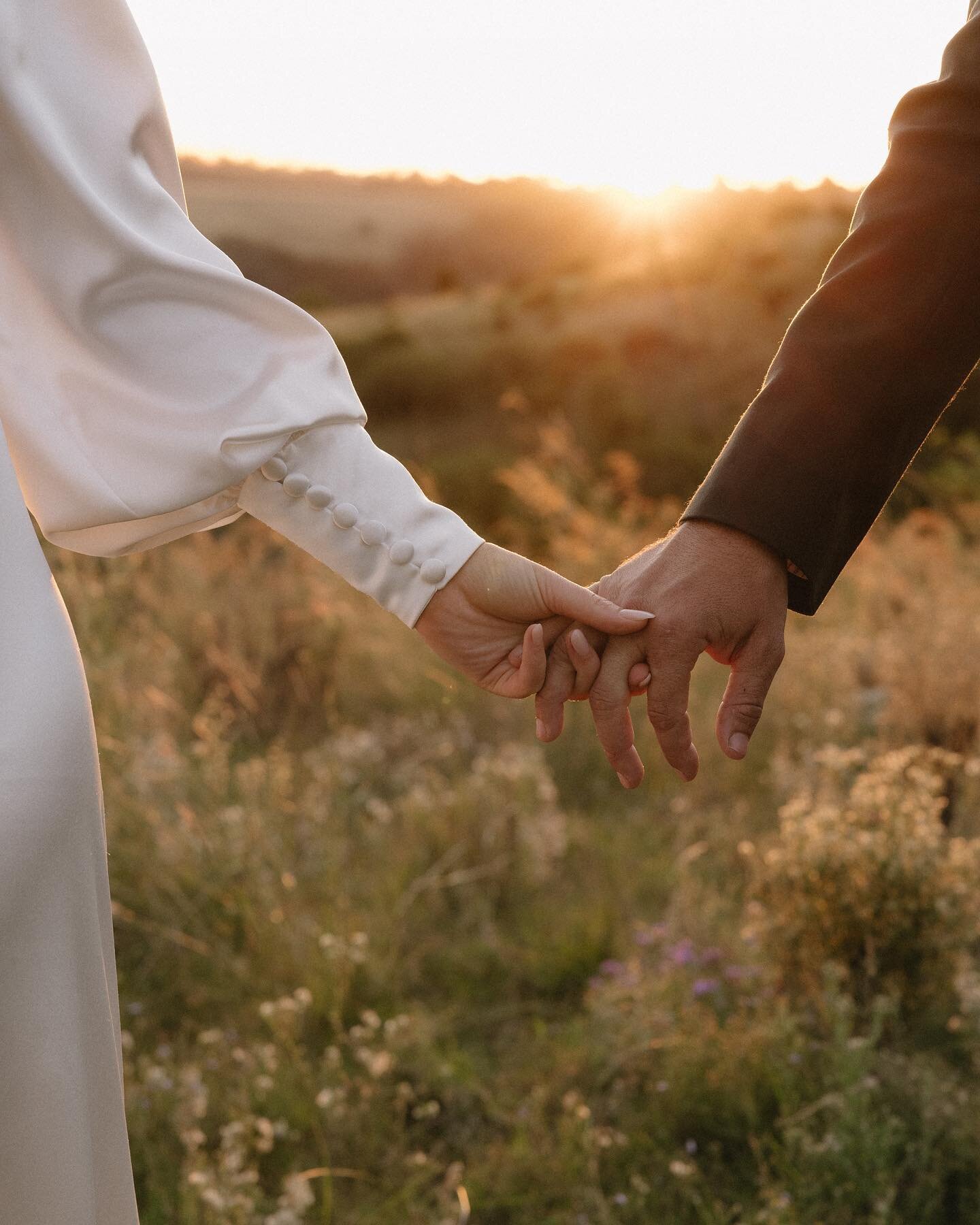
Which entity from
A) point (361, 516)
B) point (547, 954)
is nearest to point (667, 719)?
point (361, 516)

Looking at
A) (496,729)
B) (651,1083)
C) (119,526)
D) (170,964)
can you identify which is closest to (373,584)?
(119,526)

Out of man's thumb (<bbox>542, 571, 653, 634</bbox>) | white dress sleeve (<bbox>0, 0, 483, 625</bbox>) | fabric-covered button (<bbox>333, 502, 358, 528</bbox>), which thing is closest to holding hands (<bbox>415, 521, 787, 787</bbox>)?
man's thumb (<bbox>542, 571, 653, 634</bbox>)

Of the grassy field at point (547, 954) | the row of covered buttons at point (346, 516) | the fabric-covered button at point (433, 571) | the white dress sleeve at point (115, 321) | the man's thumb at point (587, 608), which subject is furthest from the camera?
the grassy field at point (547, 954)

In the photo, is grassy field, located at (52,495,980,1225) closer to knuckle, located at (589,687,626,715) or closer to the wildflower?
the wildflower

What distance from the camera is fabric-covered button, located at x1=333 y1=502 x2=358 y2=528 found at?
4.74 feet

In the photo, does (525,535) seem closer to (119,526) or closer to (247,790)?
(247,790)

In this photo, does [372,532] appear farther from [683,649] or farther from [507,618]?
[683,649]

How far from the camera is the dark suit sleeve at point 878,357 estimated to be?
178 cm

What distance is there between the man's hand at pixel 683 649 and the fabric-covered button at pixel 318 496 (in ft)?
1.73

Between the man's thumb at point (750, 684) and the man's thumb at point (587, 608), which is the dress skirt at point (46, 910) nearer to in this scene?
the man's thumb at point (587, 608)

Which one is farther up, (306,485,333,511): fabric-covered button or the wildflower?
(306,485,333,511): fabric-covered button

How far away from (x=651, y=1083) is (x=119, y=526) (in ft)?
A: 5.67

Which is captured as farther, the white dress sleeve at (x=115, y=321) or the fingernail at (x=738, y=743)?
the fingernail at (x=738, y=743)

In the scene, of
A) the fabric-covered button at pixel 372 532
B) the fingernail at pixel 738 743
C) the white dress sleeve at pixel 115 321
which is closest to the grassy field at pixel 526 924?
the fingernail at pixel 738 743
